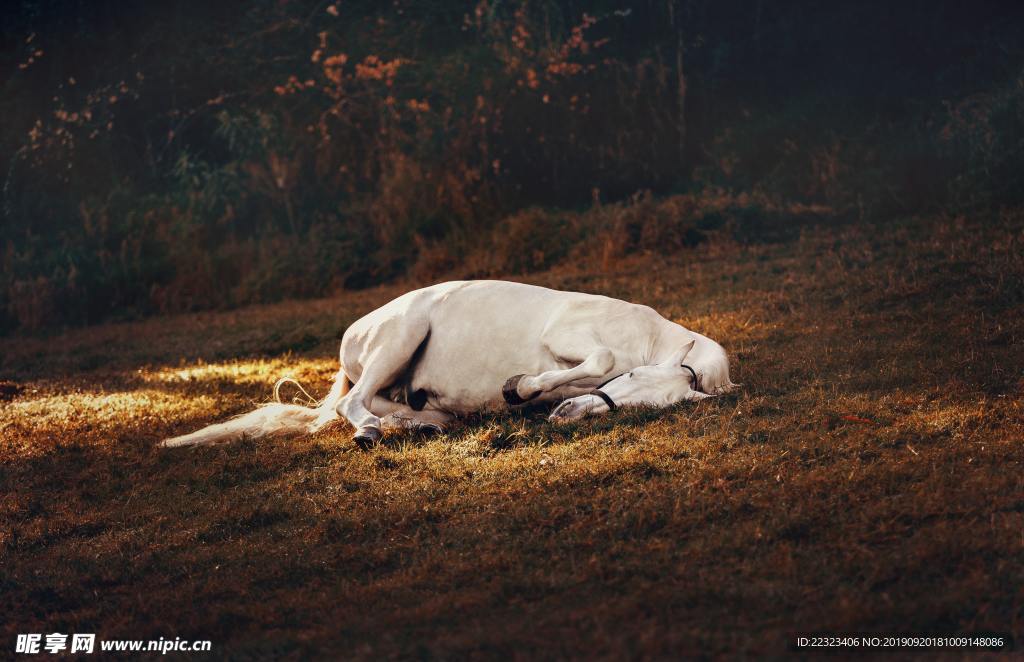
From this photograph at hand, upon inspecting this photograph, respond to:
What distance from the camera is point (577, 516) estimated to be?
378cm

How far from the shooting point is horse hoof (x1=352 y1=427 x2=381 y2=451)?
5.11 metres

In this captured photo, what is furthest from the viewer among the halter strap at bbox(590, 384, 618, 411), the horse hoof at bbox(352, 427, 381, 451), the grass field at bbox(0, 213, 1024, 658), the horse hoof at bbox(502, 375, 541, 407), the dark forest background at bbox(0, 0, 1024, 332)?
the dark forest background at bbox(0, 0, 1024, 332)

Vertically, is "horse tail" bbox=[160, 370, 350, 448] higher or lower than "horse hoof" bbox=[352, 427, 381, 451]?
lower

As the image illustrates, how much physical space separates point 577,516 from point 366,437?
66.7 inches

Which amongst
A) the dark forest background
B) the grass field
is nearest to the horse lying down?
the grass field

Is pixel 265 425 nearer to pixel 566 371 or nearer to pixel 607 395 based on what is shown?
pixel 566 371

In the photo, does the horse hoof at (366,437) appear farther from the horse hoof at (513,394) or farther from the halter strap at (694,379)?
the halter strap at (694,379)

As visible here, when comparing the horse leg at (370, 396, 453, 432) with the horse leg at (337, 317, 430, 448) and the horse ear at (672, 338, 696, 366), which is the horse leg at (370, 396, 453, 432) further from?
the horse ear at (672, 338, 696, 366)

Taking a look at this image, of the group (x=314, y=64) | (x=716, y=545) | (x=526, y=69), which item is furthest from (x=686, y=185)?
(x=716, y=545)

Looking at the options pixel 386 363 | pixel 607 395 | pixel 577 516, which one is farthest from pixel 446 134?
pixel 577 516

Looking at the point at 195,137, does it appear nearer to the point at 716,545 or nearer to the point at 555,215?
the point at 555,215

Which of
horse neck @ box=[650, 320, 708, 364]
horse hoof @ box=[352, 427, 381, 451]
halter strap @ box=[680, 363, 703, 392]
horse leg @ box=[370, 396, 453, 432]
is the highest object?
horse neck @ box=[650, 320, 708, 364]

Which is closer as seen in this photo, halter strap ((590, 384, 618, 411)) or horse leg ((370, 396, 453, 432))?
halter strap ((590, 384, 618, 411))

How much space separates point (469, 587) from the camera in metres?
3.29
